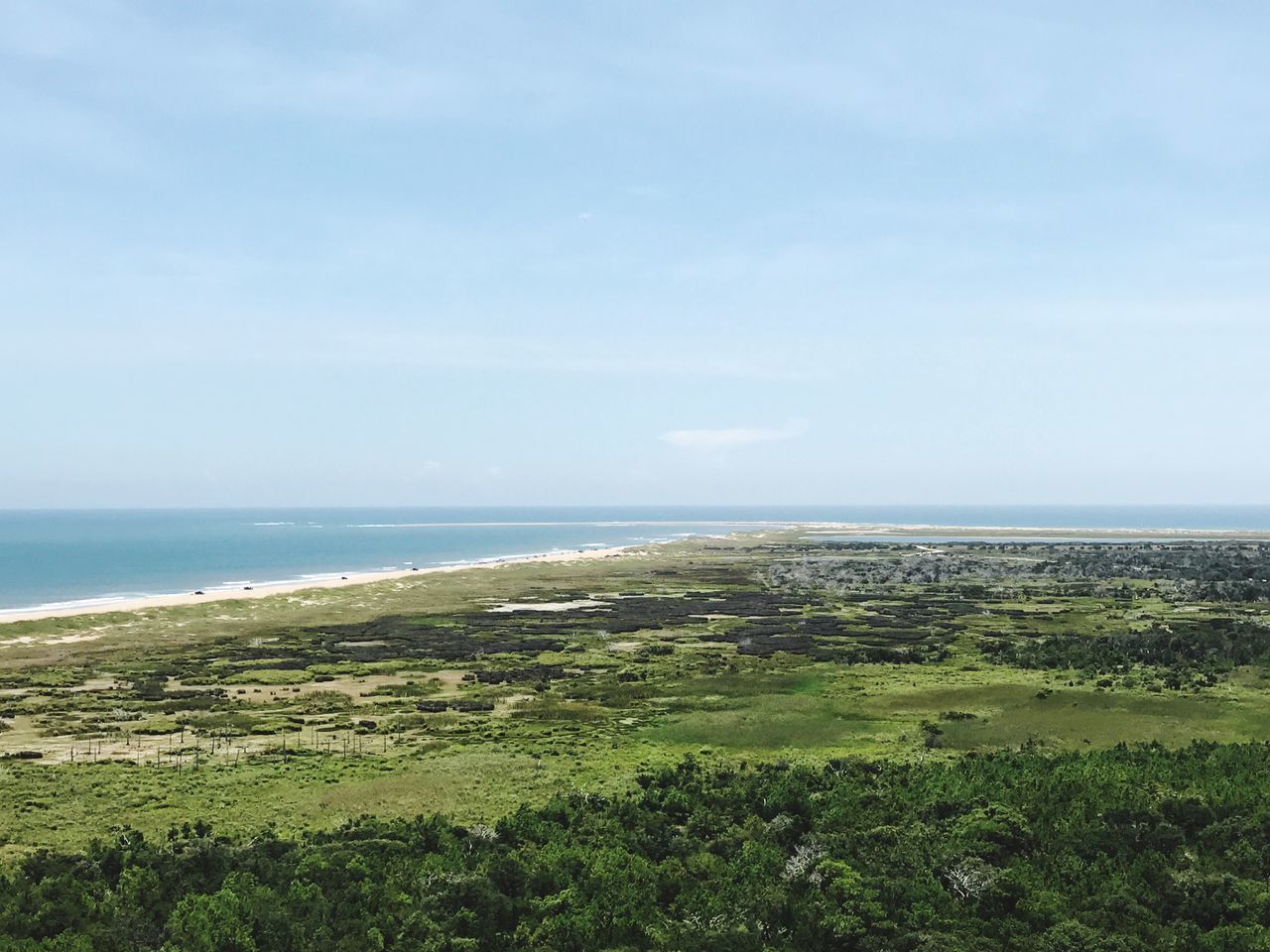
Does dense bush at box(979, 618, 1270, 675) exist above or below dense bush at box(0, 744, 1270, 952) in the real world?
below

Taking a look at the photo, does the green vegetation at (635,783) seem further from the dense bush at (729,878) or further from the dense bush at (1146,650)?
the dense bush at (1146,650)

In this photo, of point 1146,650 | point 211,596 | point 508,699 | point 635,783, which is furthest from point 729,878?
point 211,596

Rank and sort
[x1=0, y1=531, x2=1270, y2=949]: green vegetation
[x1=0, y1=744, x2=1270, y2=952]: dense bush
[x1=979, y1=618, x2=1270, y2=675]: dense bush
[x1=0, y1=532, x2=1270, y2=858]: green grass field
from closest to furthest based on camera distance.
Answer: [x1=0, y1=744, x2=1270, y2=952]: dense bush < [x1=0, y1=531, x2=1270, y2=949]: green vegetation < [x1=0, y1=532, x2=1270, y2=858]: green grass field < [x1=979, y1=618, x2=1270, y2=675]: dense bush

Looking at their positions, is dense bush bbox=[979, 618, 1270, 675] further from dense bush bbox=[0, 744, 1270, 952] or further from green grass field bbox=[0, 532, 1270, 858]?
dense bush bbox=[0, 744, 1270, 952]

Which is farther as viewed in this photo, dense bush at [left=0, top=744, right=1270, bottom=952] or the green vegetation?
the green vegetation

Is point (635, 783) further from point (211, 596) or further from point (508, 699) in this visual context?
point (211, 596)

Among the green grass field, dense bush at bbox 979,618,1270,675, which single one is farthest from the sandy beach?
dense bush at bbox 979,618,1270,675

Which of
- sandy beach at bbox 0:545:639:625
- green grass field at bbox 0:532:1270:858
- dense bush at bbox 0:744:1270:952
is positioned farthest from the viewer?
sandy beach at bbox 0:545:639:625

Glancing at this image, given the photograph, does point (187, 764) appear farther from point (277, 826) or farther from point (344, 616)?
point (344, 616)
